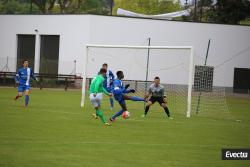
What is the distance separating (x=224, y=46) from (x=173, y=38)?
483 cm

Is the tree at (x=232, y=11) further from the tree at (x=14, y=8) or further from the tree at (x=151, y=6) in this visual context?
the tree at (x=14, y=8)

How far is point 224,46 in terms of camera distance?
5675 centimetres

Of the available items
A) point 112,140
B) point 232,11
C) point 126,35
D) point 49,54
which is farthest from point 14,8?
point 112,140

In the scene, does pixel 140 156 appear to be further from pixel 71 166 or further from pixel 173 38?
pixel 173 38

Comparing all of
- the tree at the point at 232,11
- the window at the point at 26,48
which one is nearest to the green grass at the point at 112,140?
the window at the point at 26,48

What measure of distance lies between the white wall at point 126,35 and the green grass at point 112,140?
26178 mm

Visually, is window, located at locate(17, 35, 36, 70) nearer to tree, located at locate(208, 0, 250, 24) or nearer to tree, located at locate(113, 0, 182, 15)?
tree, located at locate(208, 0, 250, 24)

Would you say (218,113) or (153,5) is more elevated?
(153,5)

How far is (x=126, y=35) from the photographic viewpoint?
5412cm

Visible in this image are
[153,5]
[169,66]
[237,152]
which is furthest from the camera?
[153,5]

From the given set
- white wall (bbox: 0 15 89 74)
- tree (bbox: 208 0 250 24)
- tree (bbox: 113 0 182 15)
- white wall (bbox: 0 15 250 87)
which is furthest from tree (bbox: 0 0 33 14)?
white wall (bbox: 0 15 250 87)

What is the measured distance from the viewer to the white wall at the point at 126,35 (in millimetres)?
53406

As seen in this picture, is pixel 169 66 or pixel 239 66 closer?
pixel 169 66

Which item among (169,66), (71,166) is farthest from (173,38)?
(71,166)
